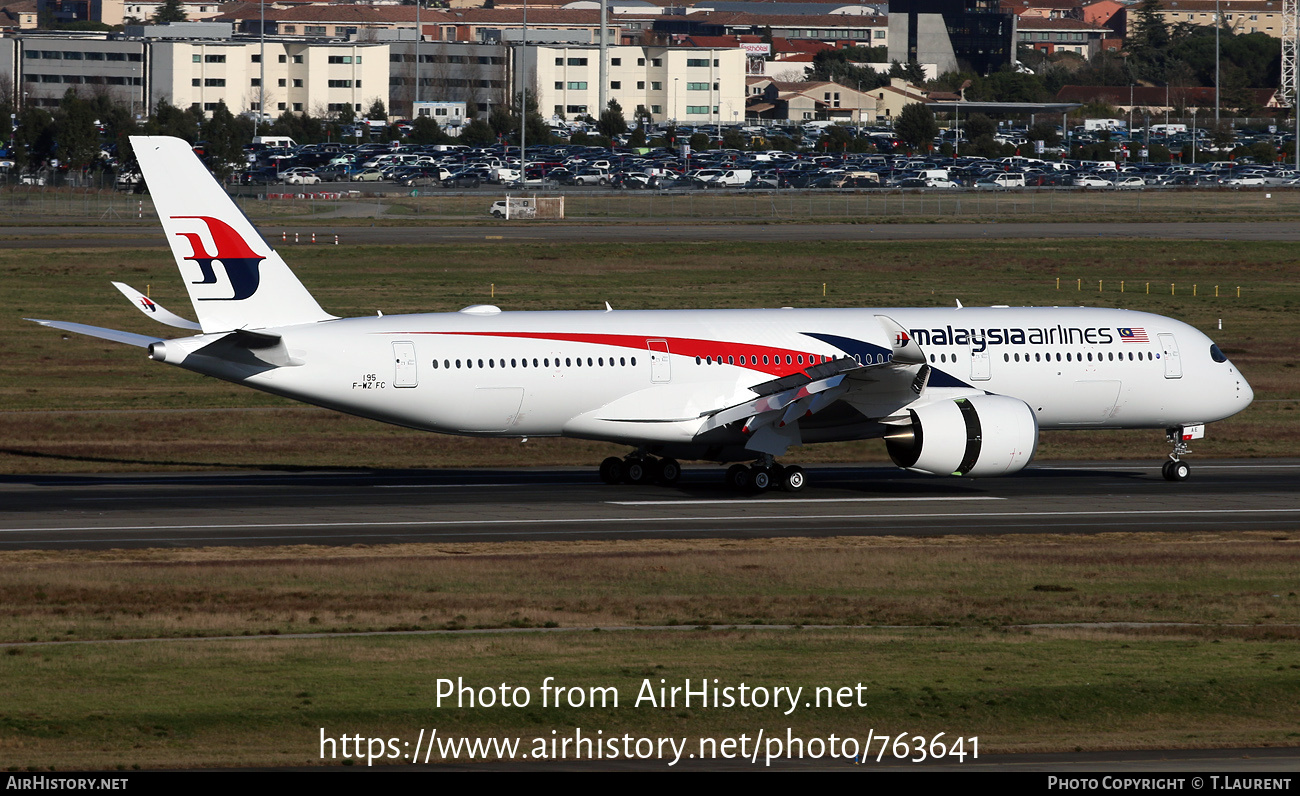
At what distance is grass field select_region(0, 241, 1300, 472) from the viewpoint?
49.8 meters

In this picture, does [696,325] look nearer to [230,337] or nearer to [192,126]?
[230,337]

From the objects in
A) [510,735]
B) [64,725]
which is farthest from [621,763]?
[64,725]

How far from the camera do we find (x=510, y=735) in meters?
20.5

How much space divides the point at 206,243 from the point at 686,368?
1201 cm

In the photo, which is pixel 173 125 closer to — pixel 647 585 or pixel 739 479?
pixel 739 479

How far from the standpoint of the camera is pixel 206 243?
39188mm

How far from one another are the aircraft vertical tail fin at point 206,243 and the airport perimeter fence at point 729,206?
260ft

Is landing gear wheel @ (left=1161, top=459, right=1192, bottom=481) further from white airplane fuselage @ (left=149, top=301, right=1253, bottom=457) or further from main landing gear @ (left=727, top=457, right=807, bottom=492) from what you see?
main landing gear @ (left=727, top=457, right=807, bottom=492)

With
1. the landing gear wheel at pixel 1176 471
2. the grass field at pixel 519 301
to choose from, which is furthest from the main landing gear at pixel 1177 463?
the grass field at pixel 519 301

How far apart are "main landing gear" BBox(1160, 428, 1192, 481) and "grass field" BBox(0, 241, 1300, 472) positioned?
485 cm

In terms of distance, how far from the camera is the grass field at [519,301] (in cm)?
4975

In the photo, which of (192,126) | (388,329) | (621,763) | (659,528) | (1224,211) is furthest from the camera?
(192,126)

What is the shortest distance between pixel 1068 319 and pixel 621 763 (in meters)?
28.1

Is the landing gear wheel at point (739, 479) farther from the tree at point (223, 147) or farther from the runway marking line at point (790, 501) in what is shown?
the tree at point (223, 147)
